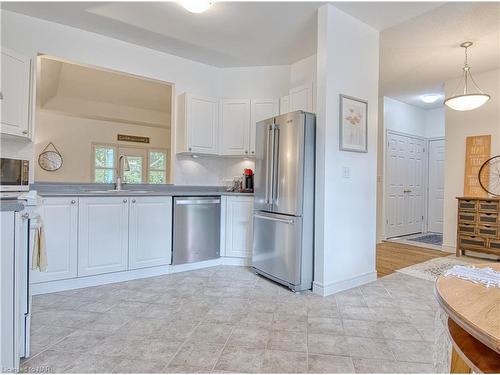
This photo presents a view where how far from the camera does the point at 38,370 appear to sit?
1.54m

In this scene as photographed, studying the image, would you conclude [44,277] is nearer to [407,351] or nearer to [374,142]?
[407,351]

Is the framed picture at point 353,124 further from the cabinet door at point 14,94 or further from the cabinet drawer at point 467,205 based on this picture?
the cabinet door at point 14,94

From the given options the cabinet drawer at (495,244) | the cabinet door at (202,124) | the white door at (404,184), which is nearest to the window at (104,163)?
the cabinet door at (202,124)

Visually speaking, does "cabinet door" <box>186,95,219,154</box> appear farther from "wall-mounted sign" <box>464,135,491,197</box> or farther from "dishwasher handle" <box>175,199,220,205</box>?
"wall-mounted sign" <box>464,135,491,197</box>

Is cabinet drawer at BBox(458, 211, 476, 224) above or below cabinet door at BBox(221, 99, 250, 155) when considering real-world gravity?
below

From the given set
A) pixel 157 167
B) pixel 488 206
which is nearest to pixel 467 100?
pixel 488 206

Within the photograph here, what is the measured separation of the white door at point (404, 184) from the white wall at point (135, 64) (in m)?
3.01

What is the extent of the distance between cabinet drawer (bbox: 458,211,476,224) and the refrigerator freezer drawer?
3.04 meters

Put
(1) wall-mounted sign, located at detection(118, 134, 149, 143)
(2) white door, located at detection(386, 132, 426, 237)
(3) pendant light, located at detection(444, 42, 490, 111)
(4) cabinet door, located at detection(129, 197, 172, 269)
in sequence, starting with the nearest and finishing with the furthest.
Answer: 1. (4) cabinet door, located at detection(129, 197, 172, 269)
2. (3) pendant light, located at detection(444, 42, 490, 111)
3. (2) white door, located at detection(386, 132, 426, 237)
4. (1) wall-mounted sign, located at detection(118, 134, 149, 143)

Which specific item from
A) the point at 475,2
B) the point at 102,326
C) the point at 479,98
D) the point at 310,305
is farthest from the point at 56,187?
the point at 479,98

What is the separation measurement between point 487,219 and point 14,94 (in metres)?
5.78

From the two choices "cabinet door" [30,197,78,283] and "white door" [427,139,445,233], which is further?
"white door" [427,139,445,233]

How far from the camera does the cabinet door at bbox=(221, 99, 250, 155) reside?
391cm

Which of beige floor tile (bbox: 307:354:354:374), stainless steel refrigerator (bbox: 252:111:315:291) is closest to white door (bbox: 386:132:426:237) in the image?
stainless steel refrigerator (bbox: 252:111:315:291)
